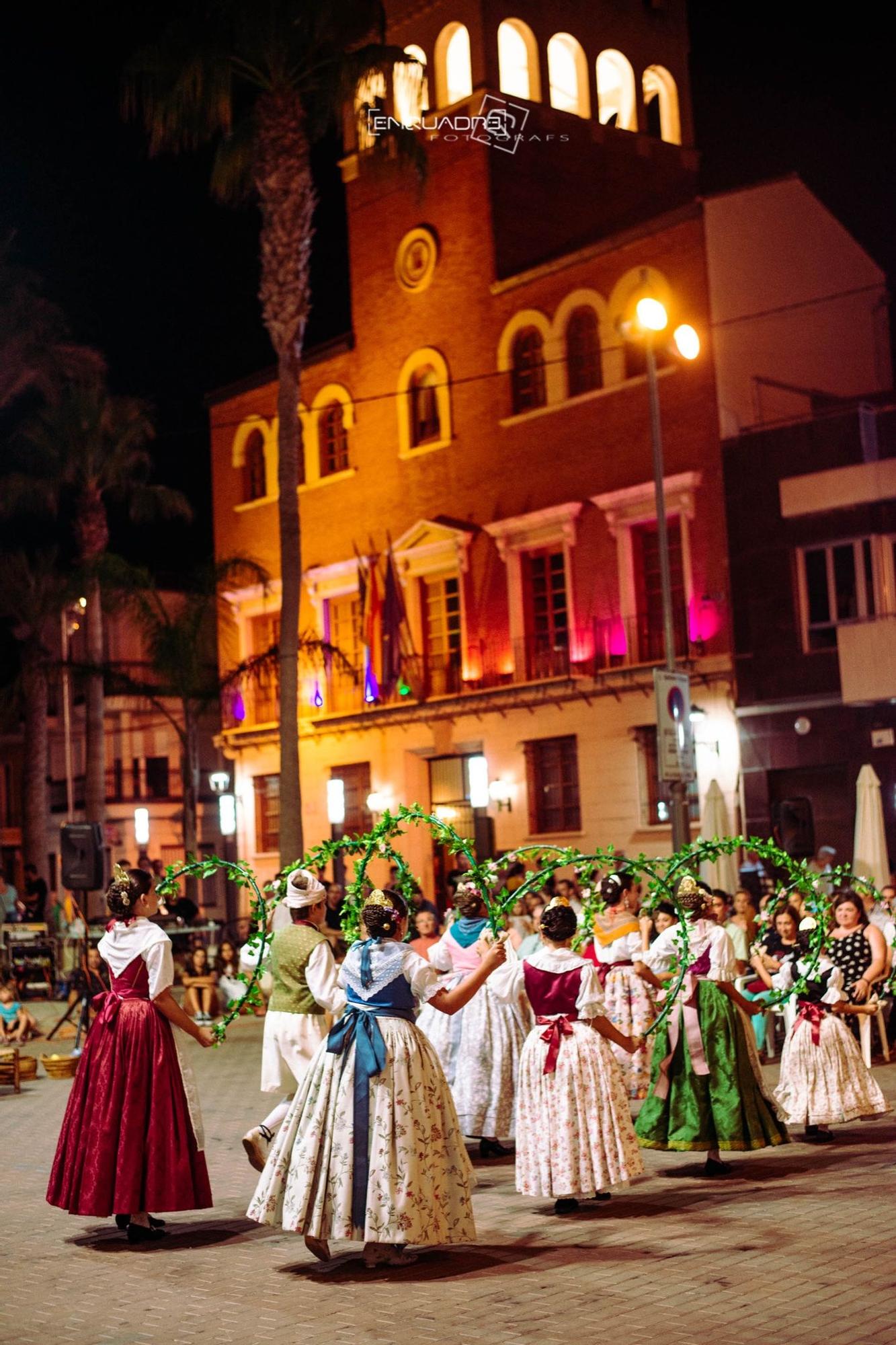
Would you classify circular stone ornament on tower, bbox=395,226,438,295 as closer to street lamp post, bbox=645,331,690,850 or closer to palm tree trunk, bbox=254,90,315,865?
palm tree trunk, bbox=254,90,315,865

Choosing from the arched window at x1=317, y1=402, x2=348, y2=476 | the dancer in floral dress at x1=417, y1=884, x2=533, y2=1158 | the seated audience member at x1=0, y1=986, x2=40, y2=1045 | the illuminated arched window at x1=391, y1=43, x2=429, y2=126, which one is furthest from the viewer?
the arched window at x1=317, y1=402, x2=348, y2=476

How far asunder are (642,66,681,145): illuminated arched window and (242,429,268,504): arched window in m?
11.8

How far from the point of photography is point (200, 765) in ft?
185

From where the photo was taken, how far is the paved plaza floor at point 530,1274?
6.80 meters

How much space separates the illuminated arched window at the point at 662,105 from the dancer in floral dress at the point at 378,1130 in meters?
34.2

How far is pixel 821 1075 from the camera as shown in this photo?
11742 mm

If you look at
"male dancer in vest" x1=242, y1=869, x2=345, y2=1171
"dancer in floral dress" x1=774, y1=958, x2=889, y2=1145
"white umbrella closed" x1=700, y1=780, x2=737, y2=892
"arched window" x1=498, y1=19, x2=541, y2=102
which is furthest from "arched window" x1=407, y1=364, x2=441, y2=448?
"male dancer in vest" x1=242, y1=869, x2=345, y2=1171

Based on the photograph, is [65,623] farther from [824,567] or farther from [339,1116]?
[339,1116]

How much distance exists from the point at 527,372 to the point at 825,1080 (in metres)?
24.4

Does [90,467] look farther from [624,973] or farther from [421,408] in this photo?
[624,973]

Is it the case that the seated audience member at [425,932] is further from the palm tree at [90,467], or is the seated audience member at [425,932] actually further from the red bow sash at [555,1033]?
the palm tree at [90,467]

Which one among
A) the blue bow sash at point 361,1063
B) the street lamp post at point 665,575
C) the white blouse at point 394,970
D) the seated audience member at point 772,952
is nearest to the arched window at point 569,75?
the street lamp post at point 665,575

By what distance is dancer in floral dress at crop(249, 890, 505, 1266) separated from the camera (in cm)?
777

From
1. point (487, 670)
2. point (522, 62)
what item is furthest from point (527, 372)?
point (522, 62)
